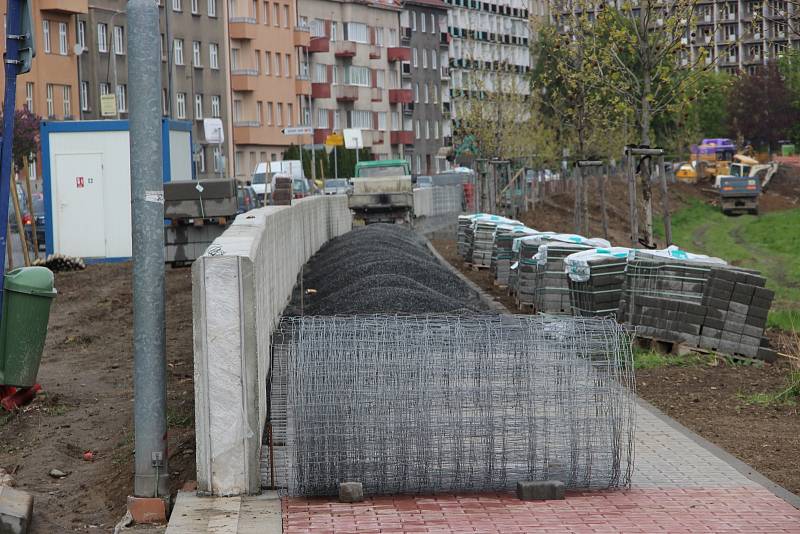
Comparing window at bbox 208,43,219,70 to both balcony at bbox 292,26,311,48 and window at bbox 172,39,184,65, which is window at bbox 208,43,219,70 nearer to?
window at bbox 172,39,184,65

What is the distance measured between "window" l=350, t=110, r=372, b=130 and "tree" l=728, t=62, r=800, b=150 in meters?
31.0

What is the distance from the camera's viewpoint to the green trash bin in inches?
525

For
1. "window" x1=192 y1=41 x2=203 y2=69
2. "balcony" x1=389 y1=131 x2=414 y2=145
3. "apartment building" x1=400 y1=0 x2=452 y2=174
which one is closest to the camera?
"window" x1=192 y1=41 x2=203 y2=69

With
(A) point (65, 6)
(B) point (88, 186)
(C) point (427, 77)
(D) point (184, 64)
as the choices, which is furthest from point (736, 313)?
(C) point (427, 77)

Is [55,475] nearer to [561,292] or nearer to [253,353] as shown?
[253,353]

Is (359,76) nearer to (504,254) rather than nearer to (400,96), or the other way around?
(400,96)

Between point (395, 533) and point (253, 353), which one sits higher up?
point (253, 353)

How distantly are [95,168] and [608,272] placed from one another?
16552 millimetres

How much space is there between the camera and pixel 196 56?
90.6m

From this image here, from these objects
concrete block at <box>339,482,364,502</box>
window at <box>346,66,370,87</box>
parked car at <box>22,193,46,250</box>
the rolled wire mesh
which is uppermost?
window at <box>346,66,370,87</box>

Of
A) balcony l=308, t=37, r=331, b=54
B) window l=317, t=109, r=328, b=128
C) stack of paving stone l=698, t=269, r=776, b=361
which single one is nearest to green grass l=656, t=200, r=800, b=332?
stack of paving stone l=698, t=269, r=776, b=361

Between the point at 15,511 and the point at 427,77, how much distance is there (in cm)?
12733

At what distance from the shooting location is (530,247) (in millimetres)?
23109

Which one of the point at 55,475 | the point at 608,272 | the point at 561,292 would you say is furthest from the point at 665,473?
the point at 561,292
